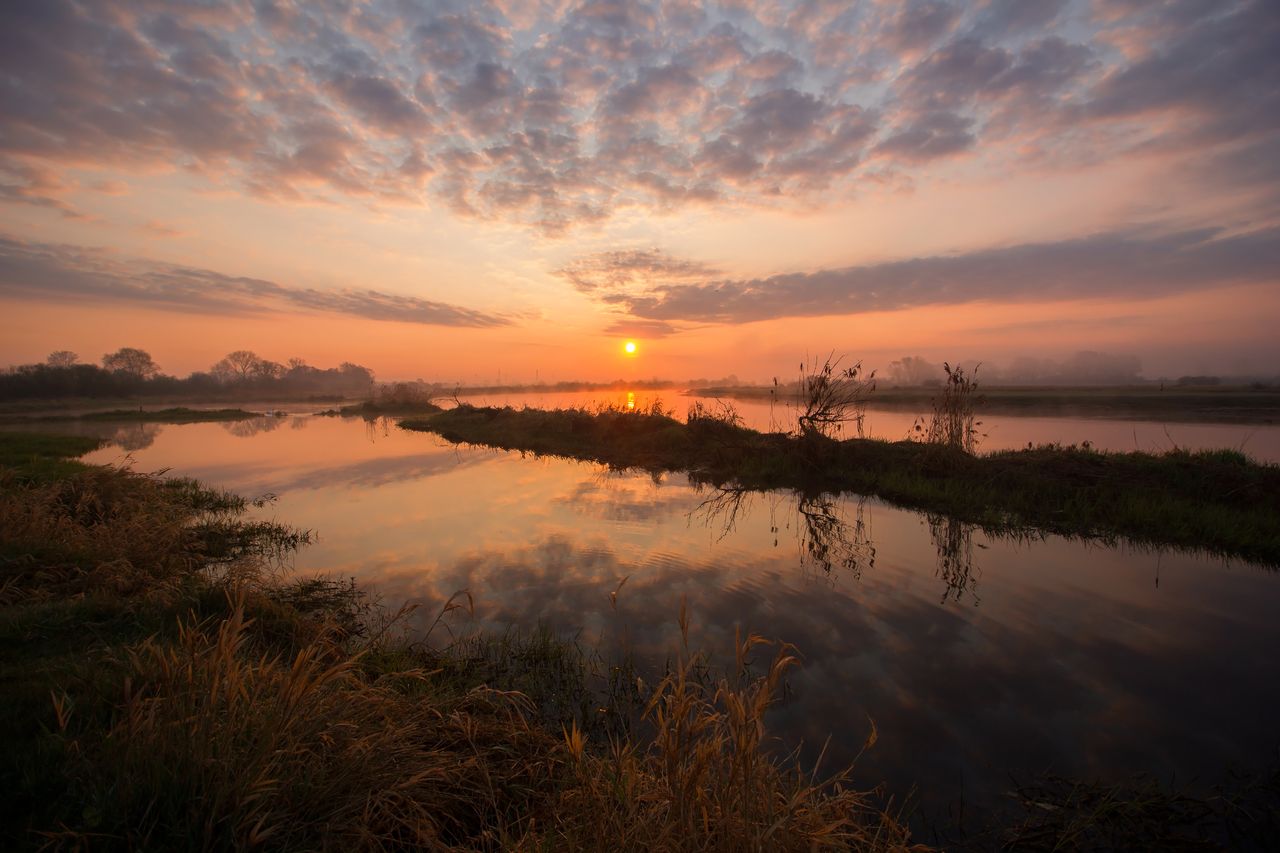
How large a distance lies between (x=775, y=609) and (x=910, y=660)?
63.8 inches

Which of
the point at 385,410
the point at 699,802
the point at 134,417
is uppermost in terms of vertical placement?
the point at 385,410

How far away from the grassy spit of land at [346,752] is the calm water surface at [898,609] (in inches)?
37.5

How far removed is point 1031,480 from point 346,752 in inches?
534

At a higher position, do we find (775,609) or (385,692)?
(385,692)

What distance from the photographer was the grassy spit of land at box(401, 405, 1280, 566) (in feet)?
30.3

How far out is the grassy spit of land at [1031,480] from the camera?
30.3 feet

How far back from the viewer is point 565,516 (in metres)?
11.1

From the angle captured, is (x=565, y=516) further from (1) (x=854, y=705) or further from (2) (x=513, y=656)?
(1) (x=854, y=705)

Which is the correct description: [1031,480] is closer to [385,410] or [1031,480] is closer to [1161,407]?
[1161,407]

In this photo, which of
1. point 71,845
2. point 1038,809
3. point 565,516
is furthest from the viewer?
point 565,516

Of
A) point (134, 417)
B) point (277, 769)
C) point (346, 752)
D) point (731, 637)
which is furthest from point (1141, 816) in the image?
point (134, 417)

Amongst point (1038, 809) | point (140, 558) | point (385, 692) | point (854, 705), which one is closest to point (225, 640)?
point (385, 692)

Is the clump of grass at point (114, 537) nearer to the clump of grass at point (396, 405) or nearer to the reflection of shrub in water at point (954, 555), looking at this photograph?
the reflection of shrub in water at point (954, 555)

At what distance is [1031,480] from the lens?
38.0 ft
